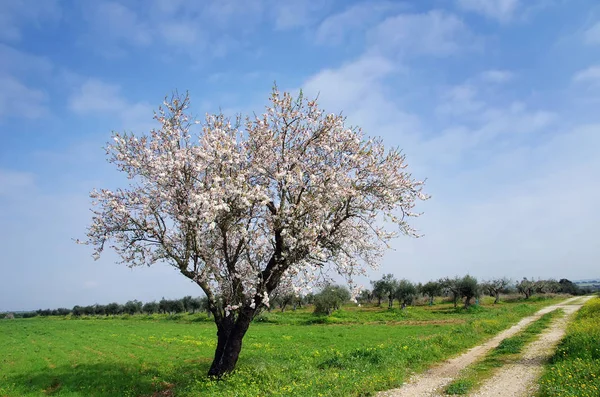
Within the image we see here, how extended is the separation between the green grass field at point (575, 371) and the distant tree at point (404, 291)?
7697cm

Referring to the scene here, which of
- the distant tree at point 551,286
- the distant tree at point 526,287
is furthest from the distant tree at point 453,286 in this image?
the distant tree at point 551,286

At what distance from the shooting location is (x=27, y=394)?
76.8 feet

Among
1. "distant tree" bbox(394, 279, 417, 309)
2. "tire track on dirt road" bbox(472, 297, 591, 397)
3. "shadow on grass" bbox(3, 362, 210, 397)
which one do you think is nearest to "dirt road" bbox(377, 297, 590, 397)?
"tire track on dirt road" bbox(472, 297, 591, 397)

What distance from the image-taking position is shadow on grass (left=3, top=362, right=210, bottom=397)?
21.7m

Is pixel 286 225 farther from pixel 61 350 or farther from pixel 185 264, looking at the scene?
pixel 61 350

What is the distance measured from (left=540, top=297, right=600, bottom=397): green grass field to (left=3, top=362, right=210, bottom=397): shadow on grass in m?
15.8

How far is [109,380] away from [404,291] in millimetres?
80821

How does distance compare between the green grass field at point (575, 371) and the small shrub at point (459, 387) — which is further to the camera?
the small shrub at point (459, 387)

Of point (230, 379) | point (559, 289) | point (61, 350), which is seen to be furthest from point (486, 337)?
point (559, 289)

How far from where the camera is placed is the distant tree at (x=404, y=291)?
94625 mm

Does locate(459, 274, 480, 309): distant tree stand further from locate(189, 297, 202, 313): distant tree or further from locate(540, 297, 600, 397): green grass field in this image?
locate(189, 297, 202, 313): distant tree

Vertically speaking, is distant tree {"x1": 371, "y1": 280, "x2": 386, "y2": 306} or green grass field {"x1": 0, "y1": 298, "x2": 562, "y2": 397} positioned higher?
distant tree {"x1": 371, "y1": 280, "x2": 386, "y2": 306}

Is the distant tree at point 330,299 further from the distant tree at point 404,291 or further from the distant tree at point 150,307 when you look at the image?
the distant tree at point 150,307

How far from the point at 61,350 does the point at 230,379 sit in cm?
3234
